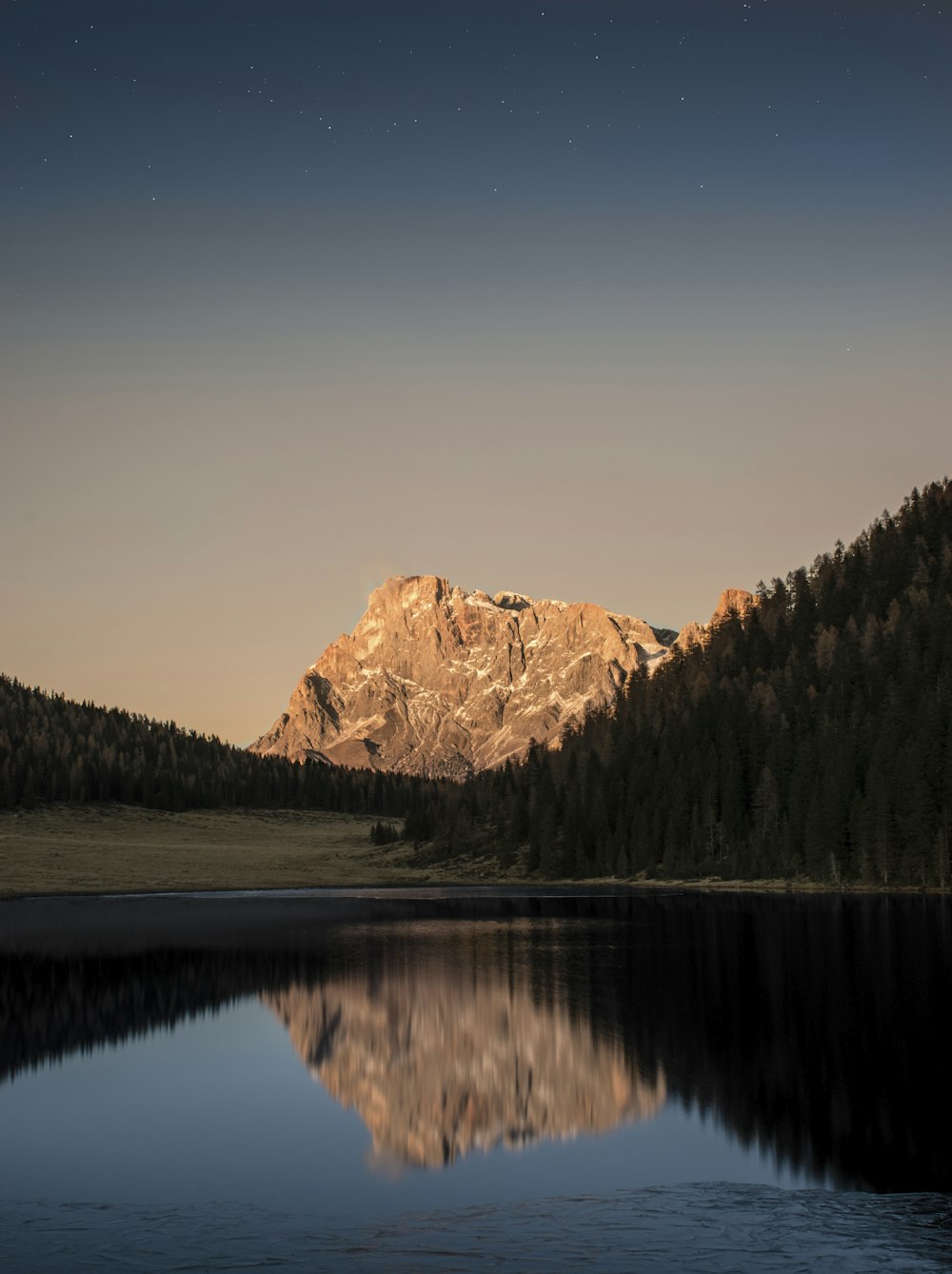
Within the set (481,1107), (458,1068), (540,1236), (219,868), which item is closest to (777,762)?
(219,868)

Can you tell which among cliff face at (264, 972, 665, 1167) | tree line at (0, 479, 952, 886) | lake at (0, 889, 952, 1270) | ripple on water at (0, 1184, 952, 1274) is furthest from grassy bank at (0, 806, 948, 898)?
ripple on water at (0, 1184, 952, 1274)

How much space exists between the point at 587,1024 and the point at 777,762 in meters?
110

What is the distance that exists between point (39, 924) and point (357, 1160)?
65387 mm

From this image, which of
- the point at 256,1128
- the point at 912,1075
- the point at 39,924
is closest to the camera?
the point at 256,1128

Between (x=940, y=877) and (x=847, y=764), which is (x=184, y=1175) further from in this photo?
(x=847, y=764)

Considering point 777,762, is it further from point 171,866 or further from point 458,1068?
point 458,1068

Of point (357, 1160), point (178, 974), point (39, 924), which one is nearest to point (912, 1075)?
point (357, 1160)

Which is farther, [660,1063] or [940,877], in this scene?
[940,877]

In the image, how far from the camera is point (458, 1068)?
3344 cm

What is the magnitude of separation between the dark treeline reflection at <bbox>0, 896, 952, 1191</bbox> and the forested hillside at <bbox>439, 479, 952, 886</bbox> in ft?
157

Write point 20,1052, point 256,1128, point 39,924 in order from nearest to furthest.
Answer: point 256,1128 < point 20,1052 < point 39,924

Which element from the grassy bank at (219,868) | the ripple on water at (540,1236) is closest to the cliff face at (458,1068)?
the ripple on water at (540,1236)

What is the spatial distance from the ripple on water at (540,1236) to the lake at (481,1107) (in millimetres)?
76

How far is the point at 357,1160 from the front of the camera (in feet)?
79.1
